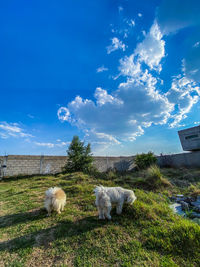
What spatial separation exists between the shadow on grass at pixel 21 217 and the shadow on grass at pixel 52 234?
671 millimetres

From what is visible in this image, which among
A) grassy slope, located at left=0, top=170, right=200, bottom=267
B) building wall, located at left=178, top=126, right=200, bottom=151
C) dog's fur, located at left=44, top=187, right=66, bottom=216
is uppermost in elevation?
building wall, located at left=178, top=126, right=200, bottom=151

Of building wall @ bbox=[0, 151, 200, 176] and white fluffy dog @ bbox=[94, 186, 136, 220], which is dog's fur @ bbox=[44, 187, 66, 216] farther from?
building wall @ bbox=[0, 151, 200, 176]

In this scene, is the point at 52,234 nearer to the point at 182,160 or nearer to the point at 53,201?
the point at 53,201

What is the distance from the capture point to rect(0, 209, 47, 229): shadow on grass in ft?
8.40

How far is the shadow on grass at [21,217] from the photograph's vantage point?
256cm

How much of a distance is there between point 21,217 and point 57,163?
25.3 feet

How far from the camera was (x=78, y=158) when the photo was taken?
973cm

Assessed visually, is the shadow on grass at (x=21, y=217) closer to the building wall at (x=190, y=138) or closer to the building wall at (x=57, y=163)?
the building wall at (x=57, y=163)

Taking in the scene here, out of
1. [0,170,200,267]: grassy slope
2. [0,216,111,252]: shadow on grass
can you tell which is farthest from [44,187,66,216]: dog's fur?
[0,216,111,252]: shadow on grass

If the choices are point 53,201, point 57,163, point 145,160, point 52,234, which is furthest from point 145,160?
point 52,234

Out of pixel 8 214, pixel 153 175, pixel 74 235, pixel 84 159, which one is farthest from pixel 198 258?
pixel 84 159

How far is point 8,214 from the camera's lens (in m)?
2.99

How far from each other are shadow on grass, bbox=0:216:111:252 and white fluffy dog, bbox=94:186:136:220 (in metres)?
0.22

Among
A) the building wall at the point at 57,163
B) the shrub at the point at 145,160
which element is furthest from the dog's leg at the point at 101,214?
the shrub at the point at 145,160
